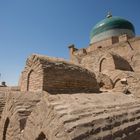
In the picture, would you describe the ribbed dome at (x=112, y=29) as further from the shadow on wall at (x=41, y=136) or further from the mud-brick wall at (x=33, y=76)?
the shadow on wall at (x=41, y=136)

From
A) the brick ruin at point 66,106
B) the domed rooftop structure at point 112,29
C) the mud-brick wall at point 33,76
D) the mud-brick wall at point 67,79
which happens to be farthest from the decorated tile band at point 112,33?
the mud-brick wall at point 33,76

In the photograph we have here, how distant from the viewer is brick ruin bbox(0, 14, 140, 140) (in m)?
3.40

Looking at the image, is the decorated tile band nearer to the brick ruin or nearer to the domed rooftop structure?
the domed rooftop structure

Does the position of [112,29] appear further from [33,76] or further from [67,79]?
[33,76]

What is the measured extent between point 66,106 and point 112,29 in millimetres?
17280

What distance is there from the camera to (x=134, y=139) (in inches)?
162

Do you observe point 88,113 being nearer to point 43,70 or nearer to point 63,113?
point 63,113

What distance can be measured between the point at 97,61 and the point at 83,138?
10.9 metres

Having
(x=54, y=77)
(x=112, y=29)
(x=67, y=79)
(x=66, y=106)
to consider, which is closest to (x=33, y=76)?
(x=54, y=77)

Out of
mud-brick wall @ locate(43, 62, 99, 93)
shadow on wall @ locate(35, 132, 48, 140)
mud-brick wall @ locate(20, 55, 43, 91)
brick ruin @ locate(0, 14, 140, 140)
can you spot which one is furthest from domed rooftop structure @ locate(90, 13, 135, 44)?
shadow on wall @ locate(35, 132, 48, 140)

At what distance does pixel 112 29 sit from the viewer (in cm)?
1997

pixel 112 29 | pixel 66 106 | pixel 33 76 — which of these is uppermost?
pixel 112 29

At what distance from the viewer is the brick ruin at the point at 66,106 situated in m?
3.40

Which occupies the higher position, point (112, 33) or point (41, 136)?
point (112, 33)
